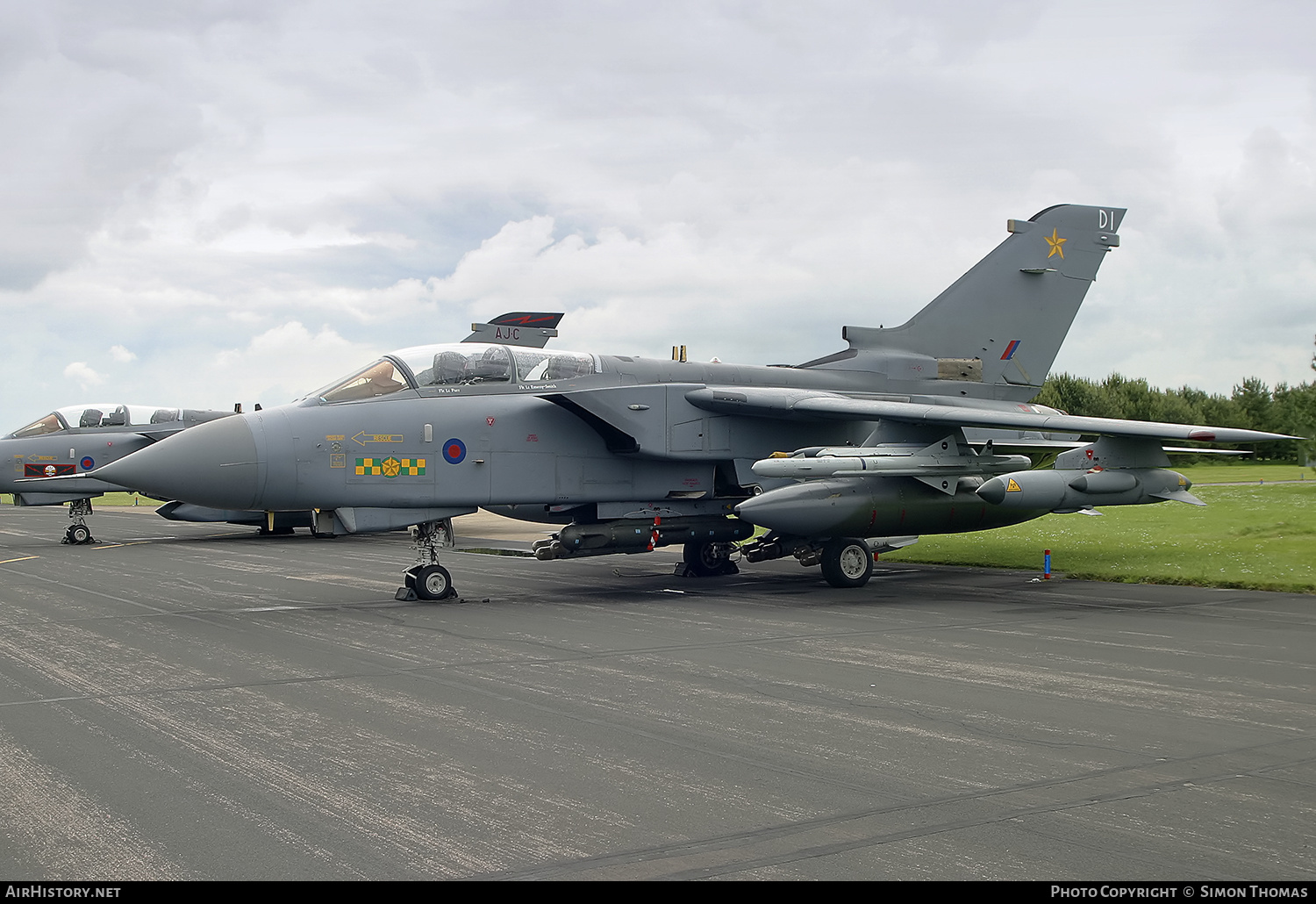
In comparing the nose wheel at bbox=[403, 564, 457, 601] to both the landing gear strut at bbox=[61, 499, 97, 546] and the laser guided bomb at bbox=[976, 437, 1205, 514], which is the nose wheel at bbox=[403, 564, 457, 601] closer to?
the laser guided bomb at bbox=[976, 437, 1205, 514]

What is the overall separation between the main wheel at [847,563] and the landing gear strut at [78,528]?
17.7m

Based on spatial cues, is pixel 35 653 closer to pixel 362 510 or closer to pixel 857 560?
pixel 362 510

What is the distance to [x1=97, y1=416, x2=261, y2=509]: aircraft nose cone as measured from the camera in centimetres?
1102

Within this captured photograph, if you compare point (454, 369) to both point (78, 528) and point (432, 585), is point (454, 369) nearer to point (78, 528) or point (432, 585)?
point (432, 585)

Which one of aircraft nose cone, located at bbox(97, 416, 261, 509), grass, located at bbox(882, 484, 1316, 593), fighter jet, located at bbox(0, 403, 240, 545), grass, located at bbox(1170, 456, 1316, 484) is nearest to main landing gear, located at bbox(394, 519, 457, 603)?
aircraft nose cone, located at bbox(97, 416, 261, 509)

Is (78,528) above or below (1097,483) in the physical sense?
below

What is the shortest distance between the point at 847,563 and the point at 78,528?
18.3 metres

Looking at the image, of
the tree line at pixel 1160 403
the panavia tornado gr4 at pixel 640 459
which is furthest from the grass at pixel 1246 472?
the panavia tornado gr4 at pixel 640 459

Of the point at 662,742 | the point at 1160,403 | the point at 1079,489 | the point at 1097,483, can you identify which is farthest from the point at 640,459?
the point at 1160,403

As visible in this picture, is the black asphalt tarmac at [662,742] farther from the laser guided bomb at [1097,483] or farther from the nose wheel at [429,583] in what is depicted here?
the laser guided bomb at [1097,483]

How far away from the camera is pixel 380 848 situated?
4.13m

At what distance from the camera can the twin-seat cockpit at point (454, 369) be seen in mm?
12234

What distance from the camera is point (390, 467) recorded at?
11914 millimetres

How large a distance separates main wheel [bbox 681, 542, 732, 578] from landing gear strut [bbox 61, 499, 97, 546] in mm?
15301
